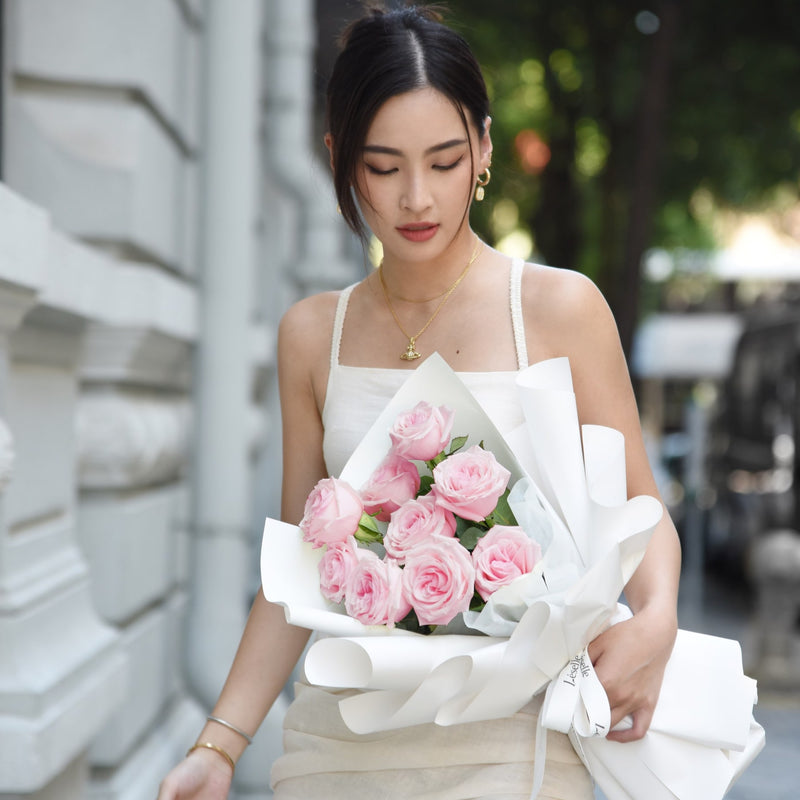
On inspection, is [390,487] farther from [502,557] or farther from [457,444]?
[502,557]

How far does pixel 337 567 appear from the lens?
1731mm

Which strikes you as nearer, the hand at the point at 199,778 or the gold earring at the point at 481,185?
the hand at the point at 199,778

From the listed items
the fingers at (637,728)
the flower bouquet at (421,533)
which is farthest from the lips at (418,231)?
the fingers at (637,728)

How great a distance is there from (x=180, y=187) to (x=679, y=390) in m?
28.2

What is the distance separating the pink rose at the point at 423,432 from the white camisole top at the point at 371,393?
0.22 meters

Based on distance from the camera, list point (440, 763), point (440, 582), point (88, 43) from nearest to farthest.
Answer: point (440, 582), point (440, 763), point (88, 43)

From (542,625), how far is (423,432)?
0.31 metres

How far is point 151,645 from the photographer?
3844 millimetres

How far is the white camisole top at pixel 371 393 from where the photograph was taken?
201 cm

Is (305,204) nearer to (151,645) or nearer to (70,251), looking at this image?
(151,645)

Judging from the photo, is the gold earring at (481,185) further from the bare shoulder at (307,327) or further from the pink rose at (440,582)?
the pink rose at (440,582)

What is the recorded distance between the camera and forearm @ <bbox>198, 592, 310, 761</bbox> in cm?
208

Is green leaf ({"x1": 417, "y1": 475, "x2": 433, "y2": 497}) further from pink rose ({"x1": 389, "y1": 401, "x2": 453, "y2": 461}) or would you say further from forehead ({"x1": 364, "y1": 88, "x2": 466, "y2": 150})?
forehead ({"x1": 364, "y1": 88, "x2": 466, "y2": 150})

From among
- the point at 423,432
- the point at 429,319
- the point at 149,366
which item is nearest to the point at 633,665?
the point at 423,432
